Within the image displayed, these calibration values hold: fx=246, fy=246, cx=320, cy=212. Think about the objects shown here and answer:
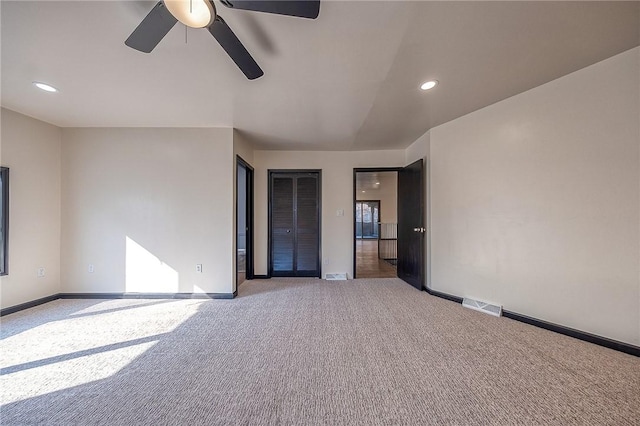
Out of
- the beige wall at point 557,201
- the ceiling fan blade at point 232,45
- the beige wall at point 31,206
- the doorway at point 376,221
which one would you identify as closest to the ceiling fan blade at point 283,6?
the ceiling fan blade at point 232,45

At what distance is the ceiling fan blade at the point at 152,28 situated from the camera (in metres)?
1.32

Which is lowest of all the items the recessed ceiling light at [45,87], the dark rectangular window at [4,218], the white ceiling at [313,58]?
the dark rectangular window at [4,218]

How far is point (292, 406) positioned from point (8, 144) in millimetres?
4331

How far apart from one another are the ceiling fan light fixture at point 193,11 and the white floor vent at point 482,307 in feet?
12.3

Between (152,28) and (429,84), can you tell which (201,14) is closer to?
(152,28)

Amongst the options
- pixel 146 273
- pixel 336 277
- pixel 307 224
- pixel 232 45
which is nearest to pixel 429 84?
pixel 232 45

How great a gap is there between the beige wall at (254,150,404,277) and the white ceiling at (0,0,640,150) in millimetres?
1544

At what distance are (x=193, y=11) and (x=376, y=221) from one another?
11232mm

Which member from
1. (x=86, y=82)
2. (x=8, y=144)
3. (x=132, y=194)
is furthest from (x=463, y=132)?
(x=8, y=144)

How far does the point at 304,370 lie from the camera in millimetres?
1846

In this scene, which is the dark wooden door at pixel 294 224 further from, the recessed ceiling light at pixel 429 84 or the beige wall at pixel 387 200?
the beige wall at pixel 387 200

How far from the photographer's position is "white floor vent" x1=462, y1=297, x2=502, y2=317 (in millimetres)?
2869

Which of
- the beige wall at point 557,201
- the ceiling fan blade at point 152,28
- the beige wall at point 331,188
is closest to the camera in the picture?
the ceiling fan blade at point 152,28

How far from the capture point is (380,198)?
1098 centimetres
